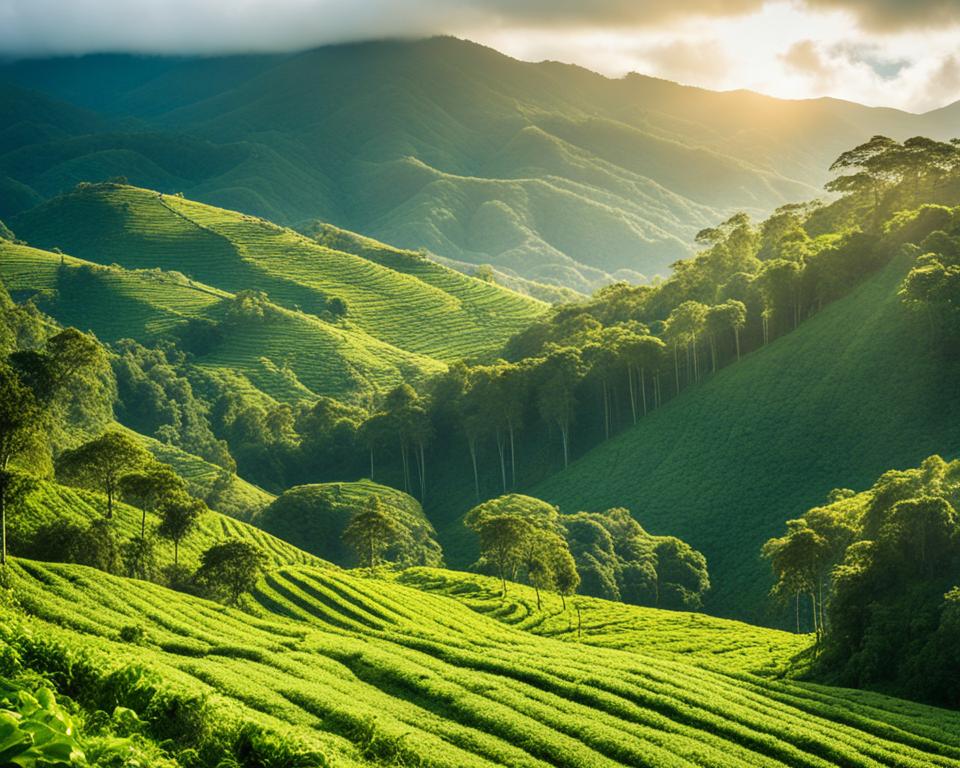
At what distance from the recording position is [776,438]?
106 m

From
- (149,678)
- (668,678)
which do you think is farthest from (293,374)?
(149,678)

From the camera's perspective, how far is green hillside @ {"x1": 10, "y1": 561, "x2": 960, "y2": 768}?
28062 mm

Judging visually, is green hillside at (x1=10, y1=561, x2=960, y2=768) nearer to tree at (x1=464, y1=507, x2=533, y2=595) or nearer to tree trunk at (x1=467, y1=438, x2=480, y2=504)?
tree at (x1=464, y1=507, x2=533, y2=595)

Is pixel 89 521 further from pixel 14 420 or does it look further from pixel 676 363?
pixel 676 363

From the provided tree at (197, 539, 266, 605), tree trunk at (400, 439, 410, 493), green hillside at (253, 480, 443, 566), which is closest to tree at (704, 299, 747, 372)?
green hillside at (253, 480, 443, 566)

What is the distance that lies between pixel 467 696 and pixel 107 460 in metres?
52.7

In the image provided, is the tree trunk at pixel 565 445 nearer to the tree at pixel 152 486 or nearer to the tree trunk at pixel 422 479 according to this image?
the tree trunk at pixel 422 479

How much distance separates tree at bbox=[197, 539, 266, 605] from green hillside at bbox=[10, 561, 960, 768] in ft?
39.1

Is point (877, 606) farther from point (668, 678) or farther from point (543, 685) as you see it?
point (543, 685)

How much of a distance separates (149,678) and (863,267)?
126m

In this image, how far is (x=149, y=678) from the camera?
1925 centimetres

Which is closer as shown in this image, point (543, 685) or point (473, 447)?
point (543, 685)

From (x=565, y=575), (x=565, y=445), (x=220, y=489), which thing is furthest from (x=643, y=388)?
(x=220, y=489)

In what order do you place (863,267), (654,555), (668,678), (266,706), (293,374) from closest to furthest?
(266,706) → (668,678) → (654,555) → (863,267) → (293,374)
